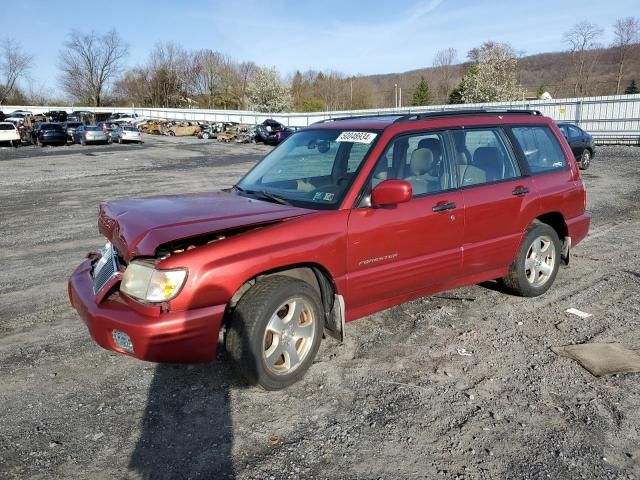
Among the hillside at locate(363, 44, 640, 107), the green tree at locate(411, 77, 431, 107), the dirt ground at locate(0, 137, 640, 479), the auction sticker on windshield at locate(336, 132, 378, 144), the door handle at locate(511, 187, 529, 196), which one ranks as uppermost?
the hillside at locate(363, 44, 640, 107)

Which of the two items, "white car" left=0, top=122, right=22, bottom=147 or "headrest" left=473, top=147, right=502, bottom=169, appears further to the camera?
"white car" left=0, top=122, right=22, bottom=147

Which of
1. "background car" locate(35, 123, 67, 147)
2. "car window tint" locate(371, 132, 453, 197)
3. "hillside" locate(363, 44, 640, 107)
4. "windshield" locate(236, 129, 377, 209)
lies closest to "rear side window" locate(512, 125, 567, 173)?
"car window tint" locate(371, 132, 453, 197)

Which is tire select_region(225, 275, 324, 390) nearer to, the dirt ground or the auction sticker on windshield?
the dirt ground

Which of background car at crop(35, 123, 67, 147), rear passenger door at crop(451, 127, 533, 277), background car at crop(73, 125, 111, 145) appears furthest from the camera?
background car at crop(73, 125, 111, 145)

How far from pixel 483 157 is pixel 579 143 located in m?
15.1

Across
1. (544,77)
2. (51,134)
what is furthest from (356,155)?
(544,77)

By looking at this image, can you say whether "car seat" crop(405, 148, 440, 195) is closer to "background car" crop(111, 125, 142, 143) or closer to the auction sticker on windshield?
the auction sticker on windshield

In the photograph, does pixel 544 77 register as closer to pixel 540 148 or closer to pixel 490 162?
pixel 540 148

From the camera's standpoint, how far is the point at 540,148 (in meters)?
5.27

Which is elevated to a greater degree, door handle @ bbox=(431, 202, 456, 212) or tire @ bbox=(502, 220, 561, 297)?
door handle @ bbox=(431, 202, 456, 212)

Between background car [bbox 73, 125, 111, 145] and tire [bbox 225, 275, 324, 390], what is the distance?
36.6 meters

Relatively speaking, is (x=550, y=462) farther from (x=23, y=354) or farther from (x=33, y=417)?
(x=23, y=354)

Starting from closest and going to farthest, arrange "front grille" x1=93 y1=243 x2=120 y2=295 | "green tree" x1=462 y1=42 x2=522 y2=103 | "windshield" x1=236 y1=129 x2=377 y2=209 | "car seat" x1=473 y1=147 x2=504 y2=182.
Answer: "front grille" x1=93 y1=243 x2=120 y2=295, "windshield" x1=236 y1=129 x2=377 y2=209, "car seat" x1=473 y1=147 x2=504 y2=182, "green tree" x1=462 y1=42 x2=522 y2=103

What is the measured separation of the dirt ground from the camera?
2.76 metres
